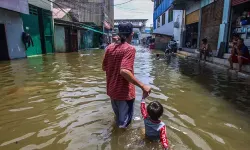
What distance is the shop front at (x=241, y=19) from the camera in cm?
1034

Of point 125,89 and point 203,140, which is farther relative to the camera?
point 203,140

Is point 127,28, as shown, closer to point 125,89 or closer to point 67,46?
point 125,89

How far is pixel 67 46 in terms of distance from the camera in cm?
2217

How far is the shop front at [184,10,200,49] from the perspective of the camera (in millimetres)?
18812

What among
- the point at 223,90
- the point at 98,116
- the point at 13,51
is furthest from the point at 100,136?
the point at 13,51

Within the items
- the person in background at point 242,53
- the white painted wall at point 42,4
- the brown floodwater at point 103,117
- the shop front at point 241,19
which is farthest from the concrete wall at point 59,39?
the person in background at point 242,53

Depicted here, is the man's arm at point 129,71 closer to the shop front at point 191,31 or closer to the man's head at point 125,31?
the man's head at point 125,31

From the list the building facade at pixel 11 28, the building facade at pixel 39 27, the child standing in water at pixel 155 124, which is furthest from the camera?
the building facade at pixel 39 27

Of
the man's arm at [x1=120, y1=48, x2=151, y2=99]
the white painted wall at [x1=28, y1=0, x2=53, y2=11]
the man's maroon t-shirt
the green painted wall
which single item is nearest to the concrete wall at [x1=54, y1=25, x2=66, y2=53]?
the white painted wall at [x1=28, y1=0, x2=53, y2=11]

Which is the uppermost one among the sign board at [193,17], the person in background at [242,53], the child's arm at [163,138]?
the sign board at [193,17]

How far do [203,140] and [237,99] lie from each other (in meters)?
2.63

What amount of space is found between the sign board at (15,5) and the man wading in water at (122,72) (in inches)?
461

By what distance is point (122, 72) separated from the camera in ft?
8.17

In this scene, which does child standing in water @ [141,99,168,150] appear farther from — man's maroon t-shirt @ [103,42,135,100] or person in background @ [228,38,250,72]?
person in background @ [228,38,250,72]
